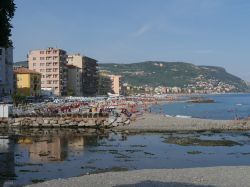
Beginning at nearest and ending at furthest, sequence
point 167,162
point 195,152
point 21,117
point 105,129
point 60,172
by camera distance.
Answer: point 60,172 → point 167,162 → point 195,152 → point 105,129 → point 21,117

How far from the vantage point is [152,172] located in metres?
25.3

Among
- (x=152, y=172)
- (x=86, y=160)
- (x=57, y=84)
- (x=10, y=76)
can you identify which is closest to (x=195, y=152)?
(x=86, y=160)

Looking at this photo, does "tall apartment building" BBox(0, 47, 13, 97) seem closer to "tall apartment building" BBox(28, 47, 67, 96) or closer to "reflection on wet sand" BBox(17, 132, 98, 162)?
"tall apartment building" BBox(28, 47, 67, 96)

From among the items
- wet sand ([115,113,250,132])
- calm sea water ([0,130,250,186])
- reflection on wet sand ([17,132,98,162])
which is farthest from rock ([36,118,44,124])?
reflection on wet sand ([17,132,98,162])

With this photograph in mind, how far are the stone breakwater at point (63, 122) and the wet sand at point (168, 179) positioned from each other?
3706cm

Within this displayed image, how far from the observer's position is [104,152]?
125 ft

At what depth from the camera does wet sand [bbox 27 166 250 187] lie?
69.5ft

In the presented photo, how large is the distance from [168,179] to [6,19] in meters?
10.5

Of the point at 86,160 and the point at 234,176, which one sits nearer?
the point at 234,176

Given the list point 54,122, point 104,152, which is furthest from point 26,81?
point 104,152

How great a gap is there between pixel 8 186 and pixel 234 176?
429 inches

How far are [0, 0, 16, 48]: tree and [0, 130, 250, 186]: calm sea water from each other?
28.1 feet

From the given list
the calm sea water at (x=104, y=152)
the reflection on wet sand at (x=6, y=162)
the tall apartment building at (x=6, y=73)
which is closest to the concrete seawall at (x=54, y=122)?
the calm sea water at (x=104, y=152)

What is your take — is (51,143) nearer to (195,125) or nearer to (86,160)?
(86,160)
